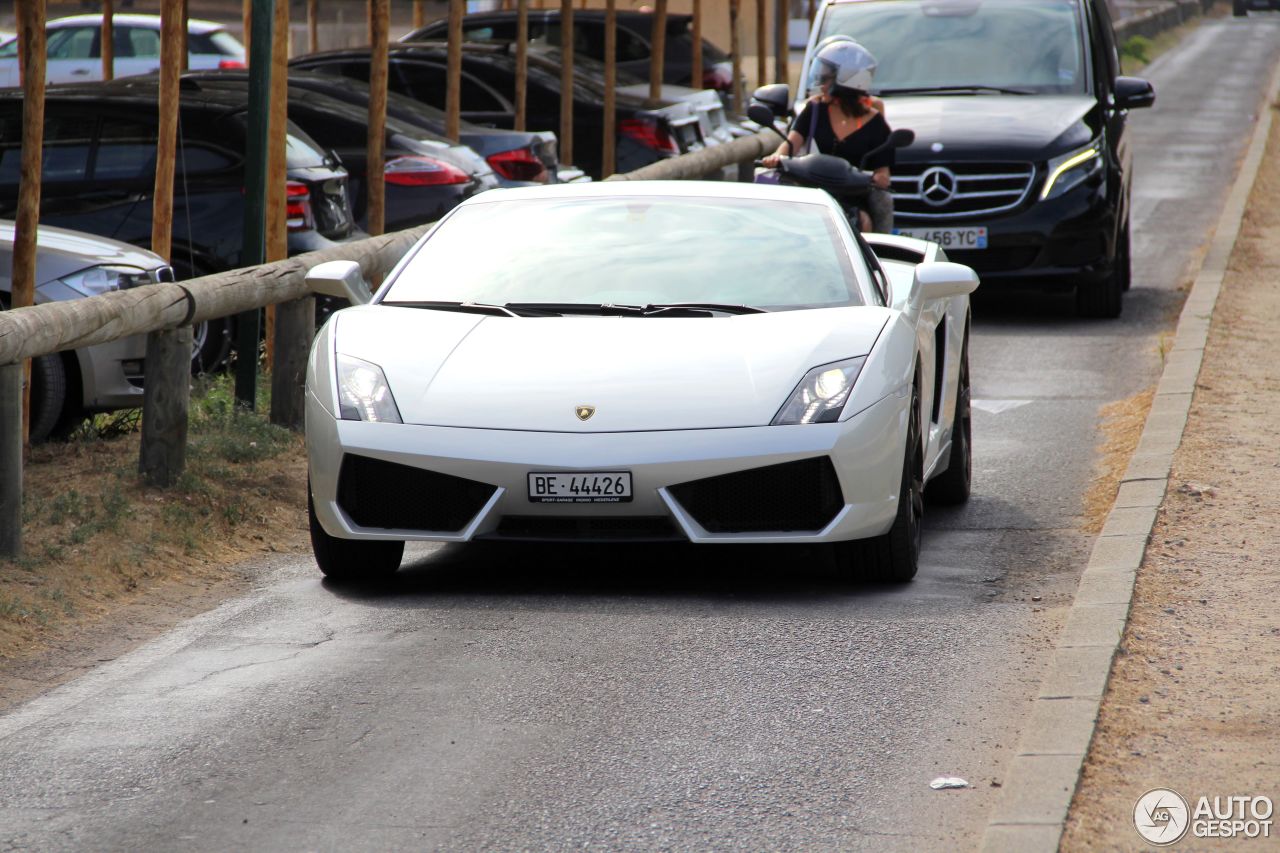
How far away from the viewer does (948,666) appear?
19.5ft

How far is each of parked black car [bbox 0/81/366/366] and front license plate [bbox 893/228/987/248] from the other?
4.16 m

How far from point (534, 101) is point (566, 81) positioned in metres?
0.67

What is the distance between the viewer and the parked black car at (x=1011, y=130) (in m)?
14.1

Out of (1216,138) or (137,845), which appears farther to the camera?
(1216,138)

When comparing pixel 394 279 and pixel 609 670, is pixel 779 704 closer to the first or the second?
pixel 609 670

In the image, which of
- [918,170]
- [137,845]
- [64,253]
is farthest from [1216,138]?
[137,845]

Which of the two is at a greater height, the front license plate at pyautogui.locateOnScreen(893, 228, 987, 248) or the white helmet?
the white helmet

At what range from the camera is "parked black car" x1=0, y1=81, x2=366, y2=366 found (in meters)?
11.7

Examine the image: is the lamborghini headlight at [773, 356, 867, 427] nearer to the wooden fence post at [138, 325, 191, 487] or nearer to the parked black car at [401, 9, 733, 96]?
Result: the wooden fence post at [138, 325, 191, 487]

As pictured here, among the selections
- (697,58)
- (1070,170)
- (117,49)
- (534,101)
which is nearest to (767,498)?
(1070,170)

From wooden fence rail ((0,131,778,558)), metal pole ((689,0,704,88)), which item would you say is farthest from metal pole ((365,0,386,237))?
metal pole ((689,0,704,88))

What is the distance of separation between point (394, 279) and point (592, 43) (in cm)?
1755

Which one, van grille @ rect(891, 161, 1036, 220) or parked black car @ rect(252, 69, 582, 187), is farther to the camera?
parked black car @ rect(252, 69, 582, 187)

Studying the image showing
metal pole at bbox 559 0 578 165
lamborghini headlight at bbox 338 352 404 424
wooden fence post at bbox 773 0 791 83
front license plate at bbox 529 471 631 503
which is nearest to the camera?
front license plate at bbox 529 471 631 503
